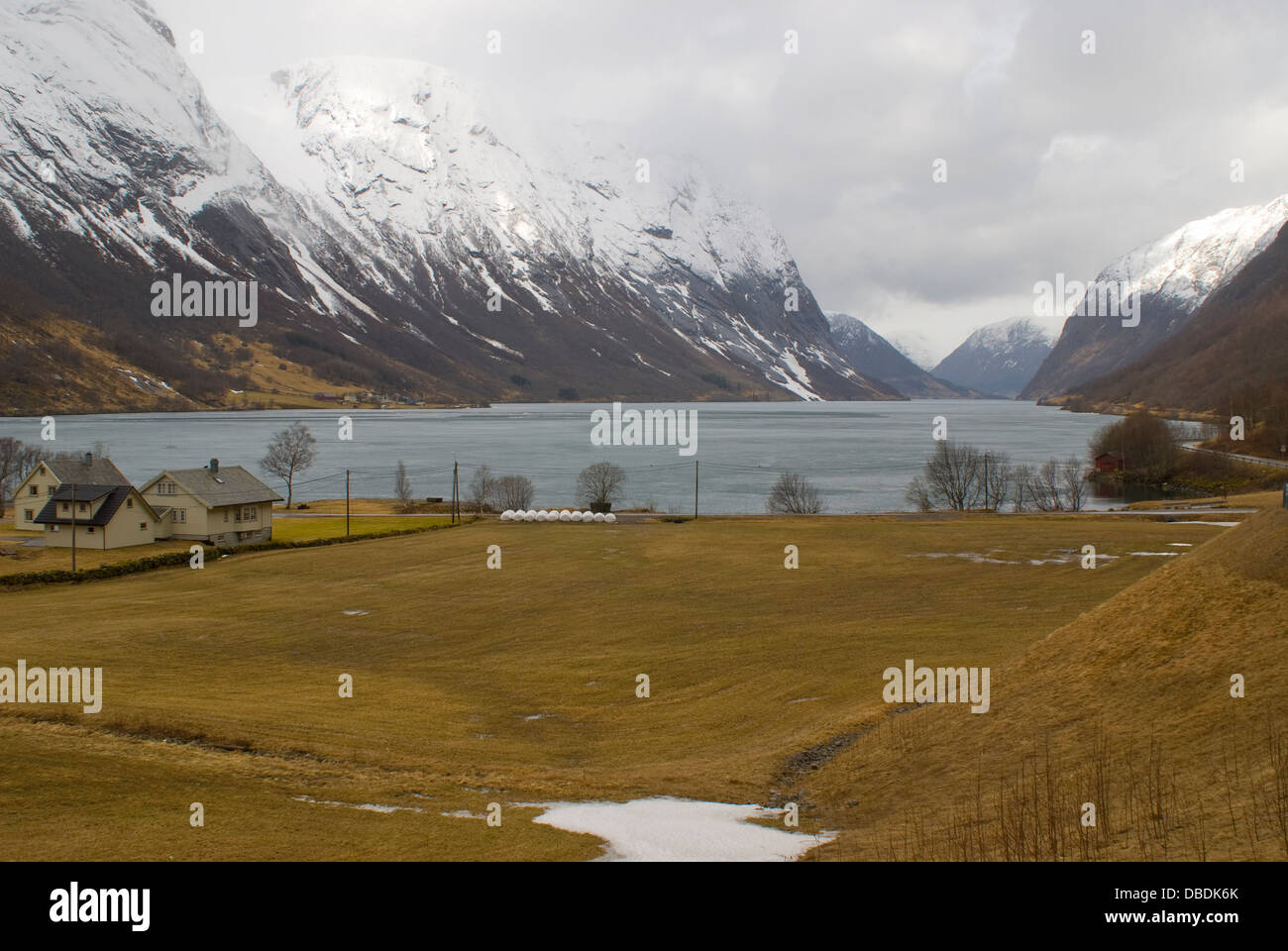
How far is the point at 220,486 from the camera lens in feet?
259

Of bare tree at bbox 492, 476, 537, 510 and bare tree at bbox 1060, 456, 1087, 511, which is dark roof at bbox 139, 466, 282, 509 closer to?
bare tree at bbox 492, 476, 537, 510

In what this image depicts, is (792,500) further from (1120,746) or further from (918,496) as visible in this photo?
(1120,746)

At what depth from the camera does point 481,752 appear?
26.9 metres

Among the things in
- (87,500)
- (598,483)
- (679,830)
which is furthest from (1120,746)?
(598,483)

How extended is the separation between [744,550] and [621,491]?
183 feet

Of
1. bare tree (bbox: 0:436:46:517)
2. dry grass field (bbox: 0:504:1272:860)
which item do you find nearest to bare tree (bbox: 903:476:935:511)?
dry grass field (bbox: 0:504:1272:860)

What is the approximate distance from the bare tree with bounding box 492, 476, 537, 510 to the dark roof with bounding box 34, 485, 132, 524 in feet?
137

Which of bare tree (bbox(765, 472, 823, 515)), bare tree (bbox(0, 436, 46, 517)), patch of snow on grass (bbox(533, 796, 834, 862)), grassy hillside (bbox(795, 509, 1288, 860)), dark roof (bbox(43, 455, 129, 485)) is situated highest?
bare tree (bbox(0, 436, 46, 517))

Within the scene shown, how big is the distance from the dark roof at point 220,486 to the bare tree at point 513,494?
3125 cm

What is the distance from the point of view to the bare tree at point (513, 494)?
109m

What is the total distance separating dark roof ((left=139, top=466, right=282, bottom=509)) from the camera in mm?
77500

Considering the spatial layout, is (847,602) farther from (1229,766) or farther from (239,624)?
(1229,766)

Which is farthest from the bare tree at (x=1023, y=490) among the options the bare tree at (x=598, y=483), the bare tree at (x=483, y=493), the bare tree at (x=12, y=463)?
the bare tree at (x=12, y=463)
